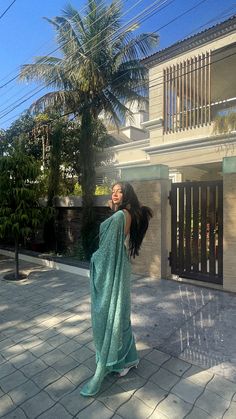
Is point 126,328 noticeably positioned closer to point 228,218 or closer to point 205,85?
point 228,218

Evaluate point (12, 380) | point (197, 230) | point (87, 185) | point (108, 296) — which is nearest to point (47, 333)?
point (12, 380)

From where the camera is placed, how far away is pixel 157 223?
18.4 feet

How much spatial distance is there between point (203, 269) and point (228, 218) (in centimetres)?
102

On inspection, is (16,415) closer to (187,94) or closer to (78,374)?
(78,374)

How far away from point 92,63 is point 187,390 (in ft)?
39.3

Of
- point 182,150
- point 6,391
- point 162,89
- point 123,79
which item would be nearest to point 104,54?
point 123,79

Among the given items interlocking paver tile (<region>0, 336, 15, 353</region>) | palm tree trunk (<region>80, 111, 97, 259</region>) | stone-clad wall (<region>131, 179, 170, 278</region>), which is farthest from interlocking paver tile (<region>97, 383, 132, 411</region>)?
palm tree trunk (<region>80, 111, 97, 259</region>)

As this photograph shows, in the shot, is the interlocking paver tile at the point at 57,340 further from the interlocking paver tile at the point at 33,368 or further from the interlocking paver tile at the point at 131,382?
the interlocking paver tile at the point at 131,382

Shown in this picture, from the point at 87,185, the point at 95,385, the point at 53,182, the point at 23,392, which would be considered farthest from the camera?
the point at 53,182

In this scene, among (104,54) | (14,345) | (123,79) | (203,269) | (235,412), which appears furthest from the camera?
(123,79)

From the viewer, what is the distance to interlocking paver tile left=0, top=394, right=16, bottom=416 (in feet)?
7.68

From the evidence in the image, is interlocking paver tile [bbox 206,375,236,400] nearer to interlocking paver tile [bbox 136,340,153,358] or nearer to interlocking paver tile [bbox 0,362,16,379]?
interlocking paver tile [bbox 136,340,153,358]

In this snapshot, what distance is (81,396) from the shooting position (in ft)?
8.05

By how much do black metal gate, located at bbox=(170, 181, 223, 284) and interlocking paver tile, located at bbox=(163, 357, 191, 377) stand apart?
229cm
